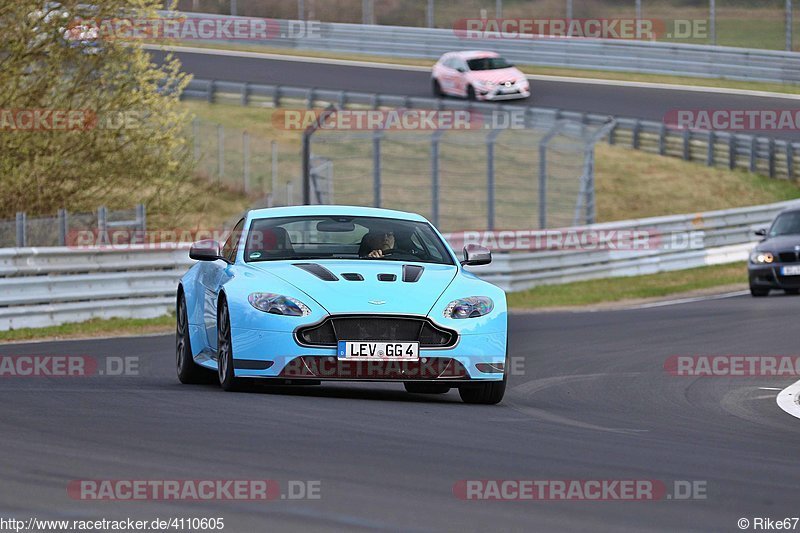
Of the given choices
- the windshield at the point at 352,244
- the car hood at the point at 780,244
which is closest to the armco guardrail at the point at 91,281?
the car hood at the point at 780,244

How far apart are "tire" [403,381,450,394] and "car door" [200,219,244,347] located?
4.60 feet

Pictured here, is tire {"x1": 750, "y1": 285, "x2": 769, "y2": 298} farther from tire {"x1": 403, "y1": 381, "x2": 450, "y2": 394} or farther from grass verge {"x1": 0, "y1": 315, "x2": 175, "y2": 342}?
tire {"x1": 403, "y1": 381, "x2": 450, "y2": 394}

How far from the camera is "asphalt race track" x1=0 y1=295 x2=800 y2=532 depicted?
6113 millimetres

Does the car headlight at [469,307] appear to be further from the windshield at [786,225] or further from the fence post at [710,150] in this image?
the fence post at [710,150]

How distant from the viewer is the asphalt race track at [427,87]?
4478 centimetres

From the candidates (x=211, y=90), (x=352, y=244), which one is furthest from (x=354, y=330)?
(x=211, y=90)

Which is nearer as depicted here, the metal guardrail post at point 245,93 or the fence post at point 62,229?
the fence post at point 62,229

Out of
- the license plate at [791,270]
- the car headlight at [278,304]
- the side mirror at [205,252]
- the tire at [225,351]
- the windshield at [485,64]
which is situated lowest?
the license plate at [791,270]

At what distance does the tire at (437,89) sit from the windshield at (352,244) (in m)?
35.4

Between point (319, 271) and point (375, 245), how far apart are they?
0.76 meters

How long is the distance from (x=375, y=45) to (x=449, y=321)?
44.6 m

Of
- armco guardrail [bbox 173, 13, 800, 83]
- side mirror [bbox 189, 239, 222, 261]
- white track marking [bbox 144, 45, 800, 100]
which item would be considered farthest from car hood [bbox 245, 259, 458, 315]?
armco guardrail [bbox 173, 13, 800, 83]

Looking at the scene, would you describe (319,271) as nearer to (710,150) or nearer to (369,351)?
(369,351)

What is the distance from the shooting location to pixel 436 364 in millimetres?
10320
